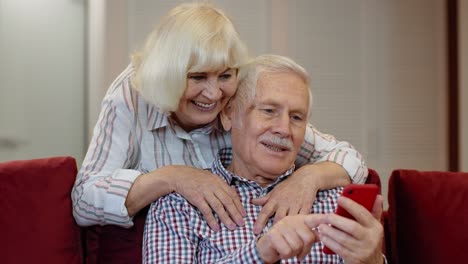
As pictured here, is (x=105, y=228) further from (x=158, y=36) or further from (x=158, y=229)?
(x=158, y=36)

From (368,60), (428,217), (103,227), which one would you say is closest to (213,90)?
(103,227)

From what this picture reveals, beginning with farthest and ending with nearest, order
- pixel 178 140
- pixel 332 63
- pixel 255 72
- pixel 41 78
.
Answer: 1. pixel 332 63
2. pixel 41 78
3. pixel 178 140
4. pixel 255 72

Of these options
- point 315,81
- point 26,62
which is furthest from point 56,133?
point 315,81

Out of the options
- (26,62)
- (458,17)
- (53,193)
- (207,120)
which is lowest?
(53,193)

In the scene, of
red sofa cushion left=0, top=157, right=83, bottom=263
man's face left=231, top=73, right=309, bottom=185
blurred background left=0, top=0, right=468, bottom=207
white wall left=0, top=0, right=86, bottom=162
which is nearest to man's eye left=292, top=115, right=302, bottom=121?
man's face left=231, top=73, right=309, bottom=185

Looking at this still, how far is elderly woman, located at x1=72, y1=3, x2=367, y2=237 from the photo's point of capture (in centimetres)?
133

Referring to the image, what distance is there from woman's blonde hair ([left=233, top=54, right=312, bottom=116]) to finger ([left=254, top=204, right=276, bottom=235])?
0.26m

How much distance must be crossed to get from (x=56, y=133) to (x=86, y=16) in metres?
0.73

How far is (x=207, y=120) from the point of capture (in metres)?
1.41

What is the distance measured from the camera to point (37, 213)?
141cm

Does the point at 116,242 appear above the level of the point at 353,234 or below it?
below

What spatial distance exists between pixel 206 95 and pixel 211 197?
256 mm

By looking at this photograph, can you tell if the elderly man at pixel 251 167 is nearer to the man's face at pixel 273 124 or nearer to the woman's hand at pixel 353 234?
the man's face at pixel 273 124

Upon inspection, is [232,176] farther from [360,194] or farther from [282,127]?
[360,194]
